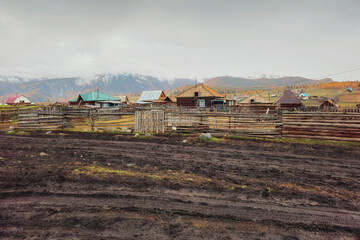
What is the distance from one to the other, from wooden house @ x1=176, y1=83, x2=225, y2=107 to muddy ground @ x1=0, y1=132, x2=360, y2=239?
38.5 meters

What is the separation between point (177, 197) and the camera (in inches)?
191

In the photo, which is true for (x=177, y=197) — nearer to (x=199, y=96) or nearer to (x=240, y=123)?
(x=240, y=123)

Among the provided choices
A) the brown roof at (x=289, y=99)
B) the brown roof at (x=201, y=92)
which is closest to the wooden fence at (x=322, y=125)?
the brown roof at (x=201, y=92)

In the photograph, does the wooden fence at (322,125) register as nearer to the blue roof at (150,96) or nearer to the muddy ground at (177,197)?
the muddy ground at (177,197)

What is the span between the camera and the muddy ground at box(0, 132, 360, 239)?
11.8 ft

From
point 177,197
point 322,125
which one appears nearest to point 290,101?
point 322,125

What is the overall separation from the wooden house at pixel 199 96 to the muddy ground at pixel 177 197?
126 feet

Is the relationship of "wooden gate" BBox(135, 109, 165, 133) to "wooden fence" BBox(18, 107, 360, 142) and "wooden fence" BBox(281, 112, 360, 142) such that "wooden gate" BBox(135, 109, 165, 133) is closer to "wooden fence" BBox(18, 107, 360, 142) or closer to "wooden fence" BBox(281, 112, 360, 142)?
"wooden fence" BBox(18, 107, 360, 142)

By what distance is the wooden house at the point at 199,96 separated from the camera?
46562 millimetres

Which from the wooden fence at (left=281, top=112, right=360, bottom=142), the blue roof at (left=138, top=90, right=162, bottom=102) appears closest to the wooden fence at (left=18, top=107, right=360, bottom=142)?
the wooden fence at (left=281, top=112, right=360, bottom=142)

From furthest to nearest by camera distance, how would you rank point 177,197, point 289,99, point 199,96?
1. point 289,99
2. point 199,96
3. point 177,197

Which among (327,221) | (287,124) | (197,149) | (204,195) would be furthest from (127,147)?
(287,124)

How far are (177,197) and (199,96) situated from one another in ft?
141

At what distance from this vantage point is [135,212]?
4137 millimetres
